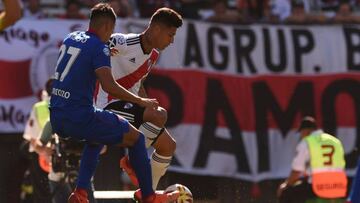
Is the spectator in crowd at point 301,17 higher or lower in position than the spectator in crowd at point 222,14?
lower

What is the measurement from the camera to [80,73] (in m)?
9.83

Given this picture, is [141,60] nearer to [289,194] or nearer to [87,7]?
[289,194]

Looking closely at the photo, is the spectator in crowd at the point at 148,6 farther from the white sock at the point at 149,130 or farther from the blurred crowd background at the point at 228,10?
the white sock at the point at 149,130

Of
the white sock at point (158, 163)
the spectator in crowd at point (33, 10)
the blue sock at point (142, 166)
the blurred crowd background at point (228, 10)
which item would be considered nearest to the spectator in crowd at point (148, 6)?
the blurred crowd background at point (228, 10)

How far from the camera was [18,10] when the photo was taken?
7992mm

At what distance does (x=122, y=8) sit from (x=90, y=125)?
857 cm

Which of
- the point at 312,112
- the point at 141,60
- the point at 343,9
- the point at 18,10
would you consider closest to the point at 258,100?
the point at 312,112

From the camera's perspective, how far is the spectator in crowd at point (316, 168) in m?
15.2

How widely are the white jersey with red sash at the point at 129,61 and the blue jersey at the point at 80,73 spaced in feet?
2.50

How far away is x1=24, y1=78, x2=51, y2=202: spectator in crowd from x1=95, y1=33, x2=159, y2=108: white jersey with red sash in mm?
4319

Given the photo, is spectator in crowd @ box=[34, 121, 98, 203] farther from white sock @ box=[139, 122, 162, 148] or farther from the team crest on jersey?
the team crest on jersey

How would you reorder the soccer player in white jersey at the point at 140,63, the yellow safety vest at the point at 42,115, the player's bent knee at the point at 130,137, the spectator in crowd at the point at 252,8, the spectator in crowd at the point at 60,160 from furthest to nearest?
the spectator in crowd at the point at 252,8 < the yellow safety vest at the point at 42,115 < the spectator in crowd at the point at 60,160 < the soccer player in white jersey at the point at 140,63 < the player's bent knee at the point at 130,137

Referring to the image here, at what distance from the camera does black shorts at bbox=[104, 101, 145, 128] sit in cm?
1063

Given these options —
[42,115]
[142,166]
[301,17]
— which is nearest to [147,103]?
[142,166]
